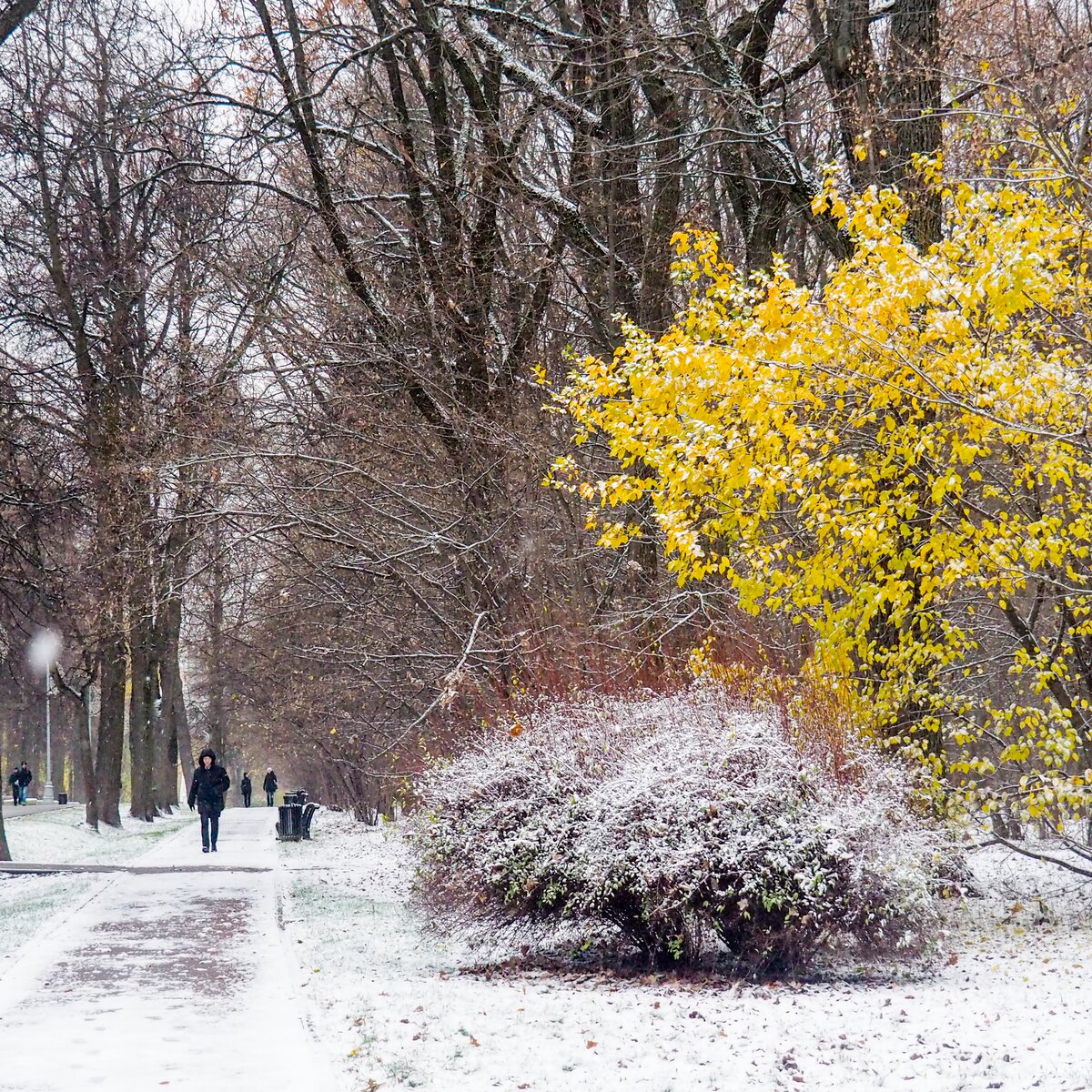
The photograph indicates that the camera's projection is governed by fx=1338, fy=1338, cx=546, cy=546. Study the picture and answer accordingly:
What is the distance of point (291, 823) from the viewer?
28.1 m

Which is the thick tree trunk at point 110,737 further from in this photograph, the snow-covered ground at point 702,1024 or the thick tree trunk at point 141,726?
the snow-covered ground at point 702,1024

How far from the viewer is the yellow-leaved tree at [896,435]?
9109mm

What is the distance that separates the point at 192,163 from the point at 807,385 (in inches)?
316

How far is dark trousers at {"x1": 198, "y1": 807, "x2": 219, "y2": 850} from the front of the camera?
71.2ft

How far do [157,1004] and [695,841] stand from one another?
367 centimetres

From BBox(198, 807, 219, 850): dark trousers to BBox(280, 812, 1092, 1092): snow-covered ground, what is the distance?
1019cm

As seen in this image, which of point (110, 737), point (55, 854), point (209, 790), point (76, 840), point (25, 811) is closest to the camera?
point (209, 790)

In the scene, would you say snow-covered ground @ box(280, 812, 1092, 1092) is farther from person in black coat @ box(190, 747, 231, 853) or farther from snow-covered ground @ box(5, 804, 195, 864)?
snow-covered ground @ box(5, 804, 195, 864)

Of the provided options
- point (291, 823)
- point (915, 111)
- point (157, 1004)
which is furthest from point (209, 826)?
point (915, 111)

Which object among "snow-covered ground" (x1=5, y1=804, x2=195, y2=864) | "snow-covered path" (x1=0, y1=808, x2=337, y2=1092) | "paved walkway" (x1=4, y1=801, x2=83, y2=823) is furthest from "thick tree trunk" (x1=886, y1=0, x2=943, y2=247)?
"paved walkway" (x1=4, y1=801, x2=83, y2=823)

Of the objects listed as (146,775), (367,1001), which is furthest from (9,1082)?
(146,775)

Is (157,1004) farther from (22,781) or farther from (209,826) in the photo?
(22,781)

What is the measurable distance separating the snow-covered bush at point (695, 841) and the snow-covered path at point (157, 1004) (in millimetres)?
1974

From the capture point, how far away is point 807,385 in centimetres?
998
